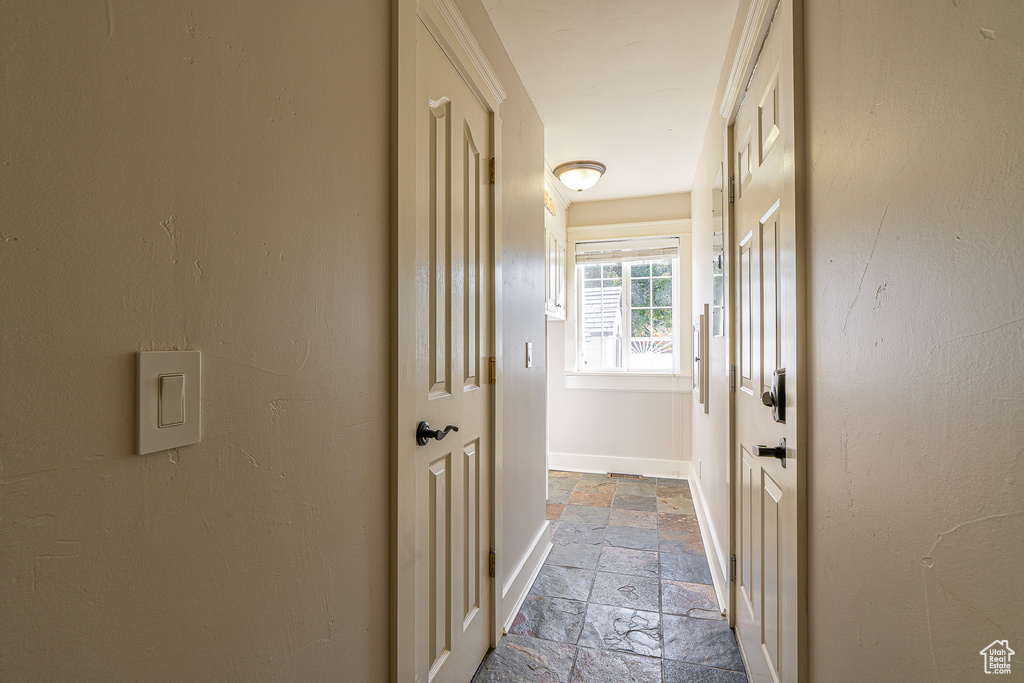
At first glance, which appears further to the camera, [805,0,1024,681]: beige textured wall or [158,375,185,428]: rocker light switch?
[158,375,185,428]: rocker light switch

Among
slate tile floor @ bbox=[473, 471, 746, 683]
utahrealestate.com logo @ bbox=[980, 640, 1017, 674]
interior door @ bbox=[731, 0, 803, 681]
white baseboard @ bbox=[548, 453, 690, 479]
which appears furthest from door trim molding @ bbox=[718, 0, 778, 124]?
white baseboard @ bbox=[548, 453, 690, 479]

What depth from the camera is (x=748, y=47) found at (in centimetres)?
164

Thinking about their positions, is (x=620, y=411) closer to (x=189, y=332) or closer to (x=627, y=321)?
(x=627, y=321)

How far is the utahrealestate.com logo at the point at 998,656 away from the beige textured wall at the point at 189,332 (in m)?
0.96

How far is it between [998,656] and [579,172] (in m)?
3.27

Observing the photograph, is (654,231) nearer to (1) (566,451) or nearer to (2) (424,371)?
(1) (566,451)

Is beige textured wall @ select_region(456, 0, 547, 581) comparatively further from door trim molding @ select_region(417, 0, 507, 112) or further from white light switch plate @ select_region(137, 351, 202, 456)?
white light switch plate @ select_region(137, 351, 202, 456)

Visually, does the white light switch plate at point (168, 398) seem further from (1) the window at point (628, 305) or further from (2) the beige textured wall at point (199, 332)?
(1) the window at point (628, 305)

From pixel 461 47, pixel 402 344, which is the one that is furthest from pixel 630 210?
pixel 402 344

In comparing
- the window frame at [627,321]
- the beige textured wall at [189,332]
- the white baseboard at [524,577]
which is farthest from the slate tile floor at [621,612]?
the window frame at [627,321]

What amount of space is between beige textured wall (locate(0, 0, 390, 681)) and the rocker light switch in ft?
0.12

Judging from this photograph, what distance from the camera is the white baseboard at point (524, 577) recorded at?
6.93 ft

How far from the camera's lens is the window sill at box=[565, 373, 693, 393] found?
14.4ft

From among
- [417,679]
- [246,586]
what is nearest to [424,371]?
[246,586]
